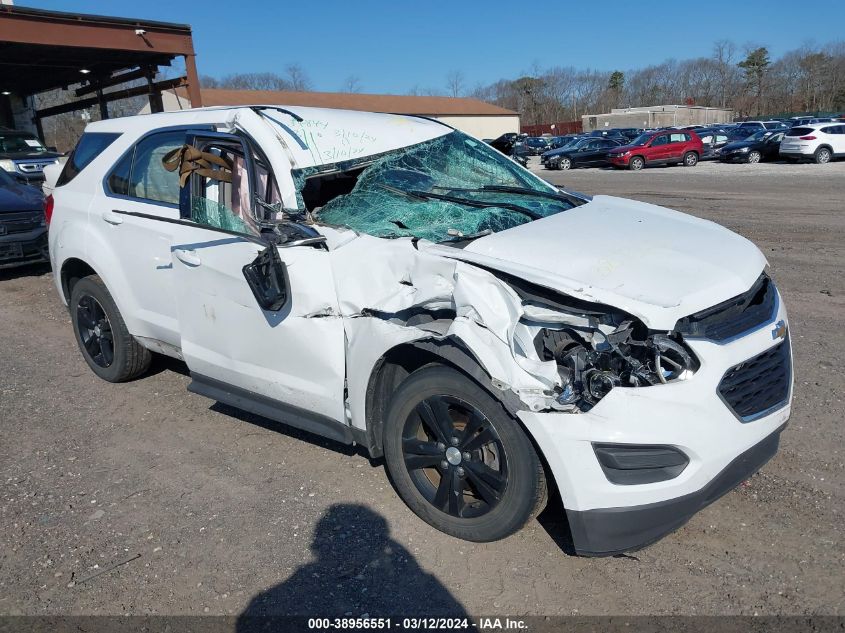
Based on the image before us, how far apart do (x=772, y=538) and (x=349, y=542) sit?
1954mm

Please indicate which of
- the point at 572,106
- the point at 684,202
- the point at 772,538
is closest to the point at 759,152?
the point at 684,202

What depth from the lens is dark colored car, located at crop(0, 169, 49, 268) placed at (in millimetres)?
8602

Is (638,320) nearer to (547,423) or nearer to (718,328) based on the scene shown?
(718,328)

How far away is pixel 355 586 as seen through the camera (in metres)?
2.91

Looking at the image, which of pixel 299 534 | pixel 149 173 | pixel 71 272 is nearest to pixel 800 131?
pixel 149 173

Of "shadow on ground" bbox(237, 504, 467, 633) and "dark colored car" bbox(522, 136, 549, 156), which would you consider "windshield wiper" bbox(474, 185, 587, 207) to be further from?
"dark colored car" bbox(522, 136, 549, 156)

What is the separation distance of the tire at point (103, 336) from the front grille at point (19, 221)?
4309 mm

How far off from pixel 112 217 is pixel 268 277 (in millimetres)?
1853

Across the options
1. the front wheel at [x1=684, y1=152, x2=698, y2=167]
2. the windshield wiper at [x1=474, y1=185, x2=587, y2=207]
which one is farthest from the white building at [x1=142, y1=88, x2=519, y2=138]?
the windshield wiper at [x1=474, y1=185, x2=587, y2=207]

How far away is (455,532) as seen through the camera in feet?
10.2

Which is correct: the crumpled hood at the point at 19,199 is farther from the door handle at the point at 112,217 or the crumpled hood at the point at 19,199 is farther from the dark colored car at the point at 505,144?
the dark colored car at the point at 505,144

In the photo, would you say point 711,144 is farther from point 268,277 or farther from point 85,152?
point 268,277

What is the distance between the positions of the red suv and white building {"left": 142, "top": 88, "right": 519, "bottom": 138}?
99.5 feet

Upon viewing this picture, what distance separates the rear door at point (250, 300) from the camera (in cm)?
329
